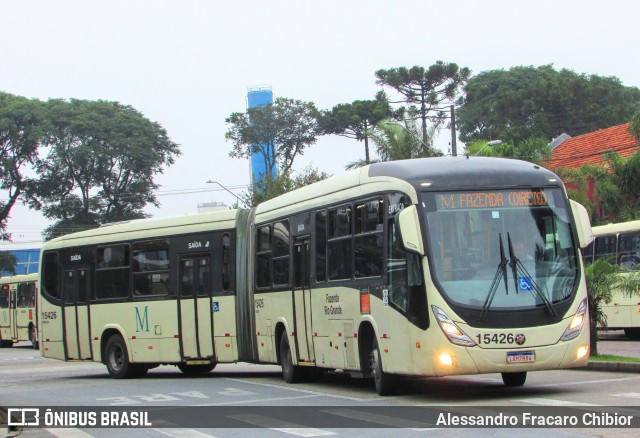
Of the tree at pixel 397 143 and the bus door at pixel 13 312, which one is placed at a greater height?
the tree at pixel 397 143

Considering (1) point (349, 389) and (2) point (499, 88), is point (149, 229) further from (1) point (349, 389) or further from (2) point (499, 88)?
(2) point (499, 88)

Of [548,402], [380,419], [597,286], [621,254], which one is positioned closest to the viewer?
[380,419]

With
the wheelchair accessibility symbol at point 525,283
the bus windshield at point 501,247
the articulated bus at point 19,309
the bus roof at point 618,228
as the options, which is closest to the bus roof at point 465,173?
the bus windshield at point 501,247

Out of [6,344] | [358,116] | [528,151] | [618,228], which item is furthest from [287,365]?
[358,116]

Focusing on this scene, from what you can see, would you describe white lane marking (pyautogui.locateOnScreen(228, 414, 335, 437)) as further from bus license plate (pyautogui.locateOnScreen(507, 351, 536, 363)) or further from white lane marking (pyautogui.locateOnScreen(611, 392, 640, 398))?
white lane marking (pyautogui.locateOnScreen(611, 392, 640, 398))

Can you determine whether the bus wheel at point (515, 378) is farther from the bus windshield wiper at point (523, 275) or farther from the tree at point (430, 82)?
the tree at point (430, 82)

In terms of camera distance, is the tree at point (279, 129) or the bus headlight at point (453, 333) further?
the tree at point (279, 129)

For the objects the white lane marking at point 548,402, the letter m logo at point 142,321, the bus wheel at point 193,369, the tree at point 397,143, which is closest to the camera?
the white lane marking at point 548,402

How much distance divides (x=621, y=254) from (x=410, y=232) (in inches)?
689

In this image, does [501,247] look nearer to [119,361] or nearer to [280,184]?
[119,361]

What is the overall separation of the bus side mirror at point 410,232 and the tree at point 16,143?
213ft

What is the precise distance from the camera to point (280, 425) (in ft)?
42.4

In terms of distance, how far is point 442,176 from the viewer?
14820 mm

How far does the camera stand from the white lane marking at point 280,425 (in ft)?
39.3
